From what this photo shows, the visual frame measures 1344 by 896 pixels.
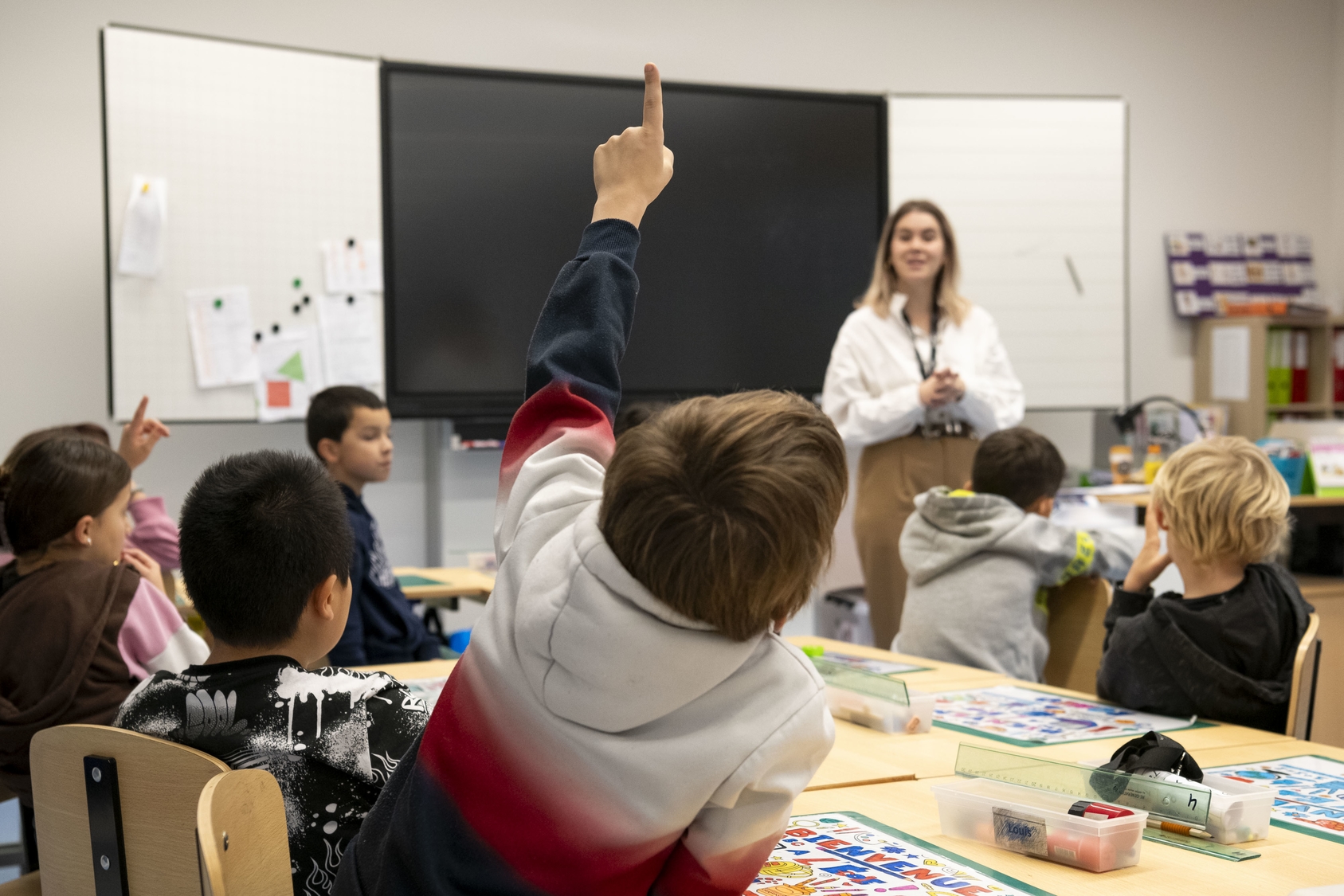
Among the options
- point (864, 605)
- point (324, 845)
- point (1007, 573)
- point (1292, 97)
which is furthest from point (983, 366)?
point (1292, 97)

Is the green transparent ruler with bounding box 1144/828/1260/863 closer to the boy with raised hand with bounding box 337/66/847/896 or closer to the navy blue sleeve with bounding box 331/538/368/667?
the boy with raised hand with bounding box 337/66/847/896

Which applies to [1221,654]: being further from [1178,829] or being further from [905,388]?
[905,388]

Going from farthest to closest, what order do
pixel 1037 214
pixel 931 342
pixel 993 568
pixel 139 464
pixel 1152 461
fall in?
pixel 1037 214 → pixel 1152 461 → pixel 931 342 → pixel 139 464 → pixel 993 568

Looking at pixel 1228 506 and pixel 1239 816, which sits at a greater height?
pixel 1228 506

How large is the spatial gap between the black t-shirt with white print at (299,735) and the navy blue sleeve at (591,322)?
1.28 feet

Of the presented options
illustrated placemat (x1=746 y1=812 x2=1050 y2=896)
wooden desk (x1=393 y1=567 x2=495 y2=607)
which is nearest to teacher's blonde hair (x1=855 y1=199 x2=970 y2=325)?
wooden desk (x1=393 y1=567 x2=495 y2=607)

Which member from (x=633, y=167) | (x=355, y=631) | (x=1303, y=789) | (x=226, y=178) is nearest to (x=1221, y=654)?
(x=1303, y=789)

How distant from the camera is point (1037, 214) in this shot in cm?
514

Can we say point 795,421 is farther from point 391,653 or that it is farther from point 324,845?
point 391,653

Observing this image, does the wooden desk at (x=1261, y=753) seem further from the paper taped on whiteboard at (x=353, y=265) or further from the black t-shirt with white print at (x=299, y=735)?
the paper taped on whiteboard at (x=353, y=265)

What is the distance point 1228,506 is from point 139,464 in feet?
7.49

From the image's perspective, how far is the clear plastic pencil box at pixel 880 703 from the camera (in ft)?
5.43

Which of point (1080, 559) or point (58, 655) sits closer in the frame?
point (58, 655)

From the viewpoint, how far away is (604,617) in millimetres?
782
